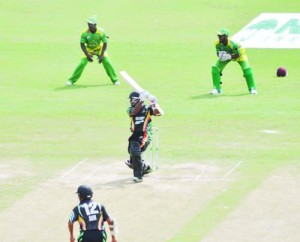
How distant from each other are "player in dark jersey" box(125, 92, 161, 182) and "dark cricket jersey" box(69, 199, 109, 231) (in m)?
6.29

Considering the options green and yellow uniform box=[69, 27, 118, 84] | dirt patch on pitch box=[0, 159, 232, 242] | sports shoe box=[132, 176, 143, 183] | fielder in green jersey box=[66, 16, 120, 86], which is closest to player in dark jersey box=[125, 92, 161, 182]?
sports shoe box=[132, 176, 143, 183]

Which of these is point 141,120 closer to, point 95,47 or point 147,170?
point 147,170

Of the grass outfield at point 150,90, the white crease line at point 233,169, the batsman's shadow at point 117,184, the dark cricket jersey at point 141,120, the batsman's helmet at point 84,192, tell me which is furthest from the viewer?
the grass outfield at point 150,90

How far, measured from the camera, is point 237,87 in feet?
122

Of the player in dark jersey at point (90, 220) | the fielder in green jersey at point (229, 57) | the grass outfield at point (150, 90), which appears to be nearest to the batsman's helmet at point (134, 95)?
the grass outfield at point (150, 90)

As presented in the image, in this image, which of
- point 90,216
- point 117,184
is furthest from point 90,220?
point 117,184

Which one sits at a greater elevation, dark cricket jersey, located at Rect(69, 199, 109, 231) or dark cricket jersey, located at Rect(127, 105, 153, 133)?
dark cricket jersey, located at Rect(127, 105, 153, 133)

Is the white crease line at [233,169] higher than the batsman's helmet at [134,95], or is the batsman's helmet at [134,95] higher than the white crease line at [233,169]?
the batsman's helmet at [134,95]

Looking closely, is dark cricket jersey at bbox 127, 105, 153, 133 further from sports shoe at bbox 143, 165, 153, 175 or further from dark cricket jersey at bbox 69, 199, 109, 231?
dark cricket jersey at bbox 69, 199, 109, 231

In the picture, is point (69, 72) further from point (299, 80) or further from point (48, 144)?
point (48, 144)

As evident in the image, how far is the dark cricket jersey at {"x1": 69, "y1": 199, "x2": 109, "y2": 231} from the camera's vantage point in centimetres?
1762

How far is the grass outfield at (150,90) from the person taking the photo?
26.4 meters

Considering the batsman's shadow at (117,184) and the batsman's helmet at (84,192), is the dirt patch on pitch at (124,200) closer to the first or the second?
the batsman's shadow at (117,184)

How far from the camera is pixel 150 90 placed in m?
36.8
